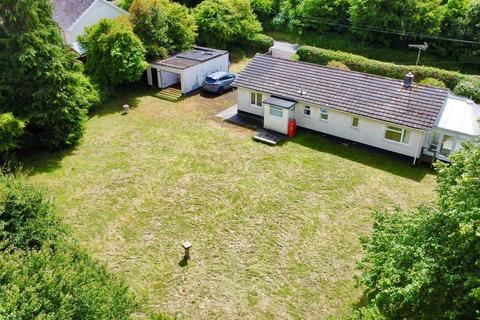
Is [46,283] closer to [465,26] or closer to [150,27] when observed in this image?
[150,27]

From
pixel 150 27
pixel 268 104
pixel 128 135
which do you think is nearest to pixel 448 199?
pixel 268 104

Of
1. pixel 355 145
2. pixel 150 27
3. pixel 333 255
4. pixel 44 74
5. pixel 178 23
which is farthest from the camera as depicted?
pixel 178 23

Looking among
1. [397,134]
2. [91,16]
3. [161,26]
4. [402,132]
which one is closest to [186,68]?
[161,26]

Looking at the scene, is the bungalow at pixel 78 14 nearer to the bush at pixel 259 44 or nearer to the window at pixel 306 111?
the bush at pixel 259 44

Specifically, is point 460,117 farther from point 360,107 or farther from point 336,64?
point 336,64

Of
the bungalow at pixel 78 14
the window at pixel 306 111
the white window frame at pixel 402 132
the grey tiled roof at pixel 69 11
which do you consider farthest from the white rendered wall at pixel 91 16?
the white window frame at pixel 402 132

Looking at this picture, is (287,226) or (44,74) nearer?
(287,226)

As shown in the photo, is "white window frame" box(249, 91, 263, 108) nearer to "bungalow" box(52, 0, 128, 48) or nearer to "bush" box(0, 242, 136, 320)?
"bungalow" box(52, 0, 128, 48)
